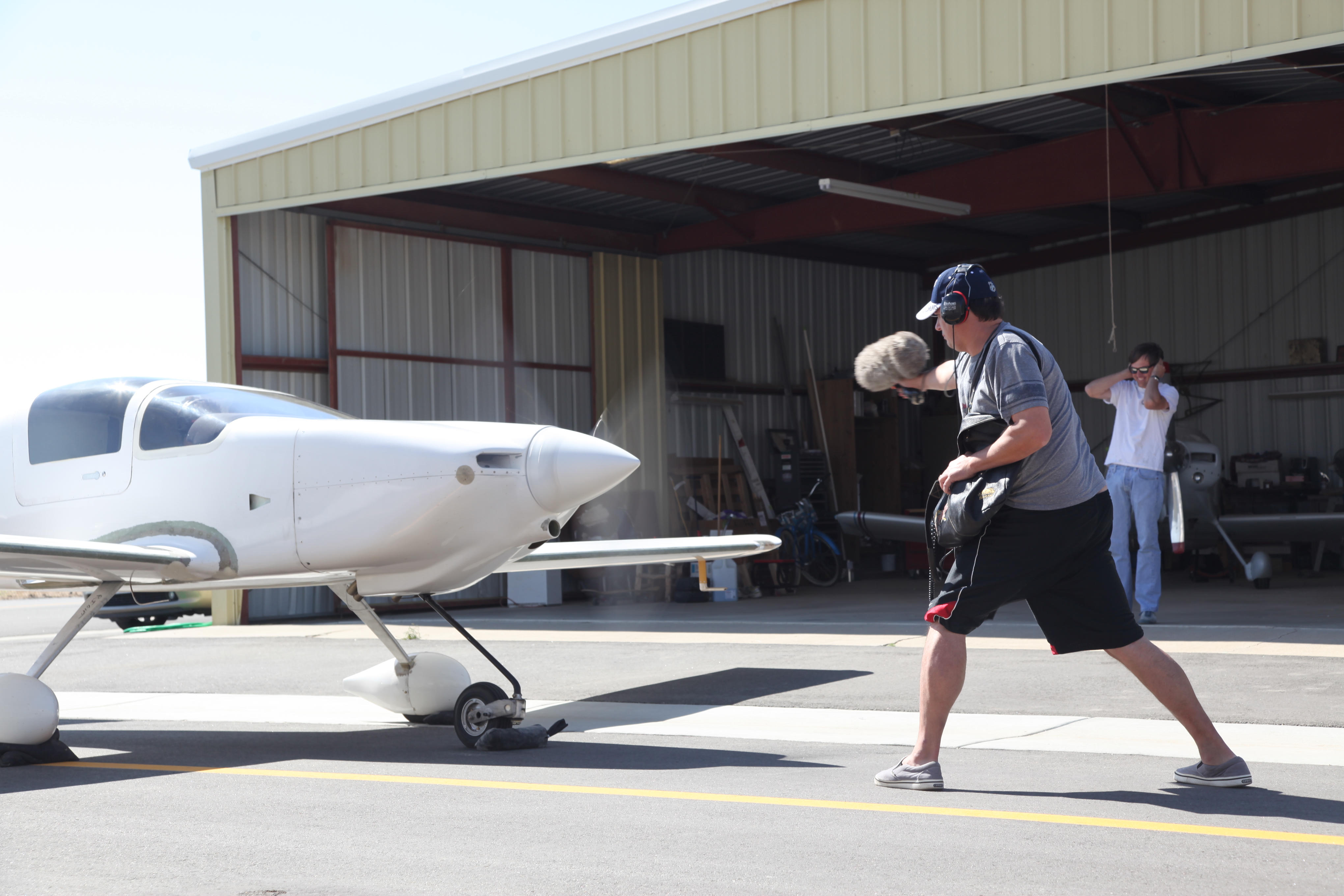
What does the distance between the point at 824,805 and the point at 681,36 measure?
8.65 m

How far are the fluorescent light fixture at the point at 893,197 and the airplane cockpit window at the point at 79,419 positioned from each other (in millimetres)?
8626

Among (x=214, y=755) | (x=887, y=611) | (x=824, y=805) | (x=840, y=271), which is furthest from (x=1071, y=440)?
(x=840, y=271)

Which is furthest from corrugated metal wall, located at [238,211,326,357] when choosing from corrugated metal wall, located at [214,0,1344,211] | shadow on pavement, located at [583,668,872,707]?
shadow on pavement, located at [583,668,872,707]

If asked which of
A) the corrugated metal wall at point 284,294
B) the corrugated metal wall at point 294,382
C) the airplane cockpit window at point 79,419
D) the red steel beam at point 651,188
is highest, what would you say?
the red steel beam at point 651,188

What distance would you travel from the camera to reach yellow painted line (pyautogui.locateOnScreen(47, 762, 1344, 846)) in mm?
3543

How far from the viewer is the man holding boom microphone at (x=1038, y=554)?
13.1 feet

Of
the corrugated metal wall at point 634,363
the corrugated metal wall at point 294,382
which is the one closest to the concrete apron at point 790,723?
the corrugated metal wall at point 294,382

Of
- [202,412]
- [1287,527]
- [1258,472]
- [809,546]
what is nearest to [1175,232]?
[1258,472]

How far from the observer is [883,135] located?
50.2ft

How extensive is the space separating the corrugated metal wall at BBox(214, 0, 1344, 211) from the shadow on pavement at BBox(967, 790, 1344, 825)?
619cm

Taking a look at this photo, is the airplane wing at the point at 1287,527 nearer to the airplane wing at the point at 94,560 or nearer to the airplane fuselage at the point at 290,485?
the airplane fuselage at the point at 290,485

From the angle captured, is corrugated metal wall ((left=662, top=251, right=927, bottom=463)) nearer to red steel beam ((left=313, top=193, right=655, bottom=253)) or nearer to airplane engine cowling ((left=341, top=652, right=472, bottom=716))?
red steel beam ((left=313, top=193, right=655, bottom=253))

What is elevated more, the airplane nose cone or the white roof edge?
the white roof edge

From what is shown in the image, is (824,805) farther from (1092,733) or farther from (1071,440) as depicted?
(1092,733)
